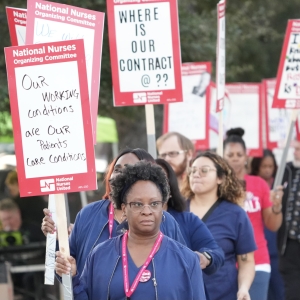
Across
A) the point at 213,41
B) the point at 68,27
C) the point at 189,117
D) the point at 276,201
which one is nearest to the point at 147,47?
the point at 68,27

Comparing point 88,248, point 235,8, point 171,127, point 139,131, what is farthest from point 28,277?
point 235,8

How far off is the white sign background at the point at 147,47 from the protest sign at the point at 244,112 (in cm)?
445

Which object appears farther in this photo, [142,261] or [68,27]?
[68,27]

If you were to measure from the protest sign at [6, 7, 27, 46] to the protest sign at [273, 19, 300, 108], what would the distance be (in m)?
2.95

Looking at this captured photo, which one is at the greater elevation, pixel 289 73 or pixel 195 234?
pixel 289 73

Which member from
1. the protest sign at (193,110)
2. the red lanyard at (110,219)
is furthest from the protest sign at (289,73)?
the red lanyard at (110,219)

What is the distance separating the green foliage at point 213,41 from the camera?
12.1 metres

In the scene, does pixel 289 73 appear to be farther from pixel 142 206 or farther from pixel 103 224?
pixel 142 206

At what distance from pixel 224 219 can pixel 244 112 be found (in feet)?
17.4

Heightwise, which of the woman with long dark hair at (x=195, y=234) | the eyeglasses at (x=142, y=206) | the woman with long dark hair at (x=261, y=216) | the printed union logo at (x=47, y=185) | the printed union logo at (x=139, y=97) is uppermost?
the printed union logo at (x=139, y=97)

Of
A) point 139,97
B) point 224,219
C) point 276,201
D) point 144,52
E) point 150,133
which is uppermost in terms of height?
point 144,52

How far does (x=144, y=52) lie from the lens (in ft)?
23.9

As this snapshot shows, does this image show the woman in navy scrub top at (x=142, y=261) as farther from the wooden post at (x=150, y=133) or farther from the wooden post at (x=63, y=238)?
the wooden post at (x=150, y=133)

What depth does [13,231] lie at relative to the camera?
11086 millimetres
